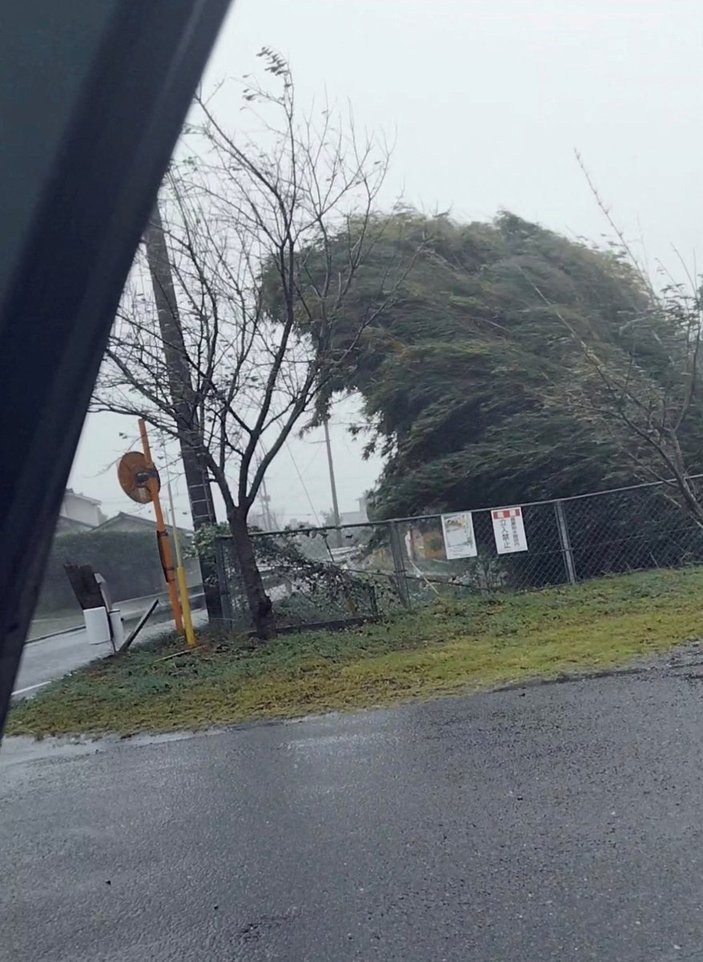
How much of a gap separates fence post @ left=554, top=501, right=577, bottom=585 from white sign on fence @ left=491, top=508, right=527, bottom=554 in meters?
0.54

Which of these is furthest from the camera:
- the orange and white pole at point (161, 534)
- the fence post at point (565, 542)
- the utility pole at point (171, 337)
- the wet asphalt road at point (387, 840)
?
the fence post at point (565, 542)

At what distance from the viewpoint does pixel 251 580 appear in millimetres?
11977

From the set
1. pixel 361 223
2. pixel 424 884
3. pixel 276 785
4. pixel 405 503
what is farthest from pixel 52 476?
pixel 405 503

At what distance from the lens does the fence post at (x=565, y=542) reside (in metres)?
13.8

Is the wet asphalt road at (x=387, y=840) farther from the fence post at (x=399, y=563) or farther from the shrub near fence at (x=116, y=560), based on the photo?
the shrub near fence at (x=116, y=560)

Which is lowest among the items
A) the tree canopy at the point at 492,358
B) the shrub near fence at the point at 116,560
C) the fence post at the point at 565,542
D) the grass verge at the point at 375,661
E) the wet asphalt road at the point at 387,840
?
the wet asphalt road at the point at 387,840

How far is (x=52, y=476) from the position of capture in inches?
106

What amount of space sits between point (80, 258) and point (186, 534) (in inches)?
476

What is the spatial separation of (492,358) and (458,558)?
412 cm

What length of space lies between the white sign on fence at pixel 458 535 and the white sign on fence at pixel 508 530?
1.52 ft

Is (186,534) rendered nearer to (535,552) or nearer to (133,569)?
(535,552)

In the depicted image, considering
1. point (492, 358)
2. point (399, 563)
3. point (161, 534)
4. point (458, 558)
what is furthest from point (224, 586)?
point (492, 358)

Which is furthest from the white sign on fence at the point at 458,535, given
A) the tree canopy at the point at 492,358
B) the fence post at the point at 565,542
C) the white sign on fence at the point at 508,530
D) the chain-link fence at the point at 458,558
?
the tree canopy at the point at 492,358

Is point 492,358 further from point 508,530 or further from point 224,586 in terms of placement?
point 224,586
